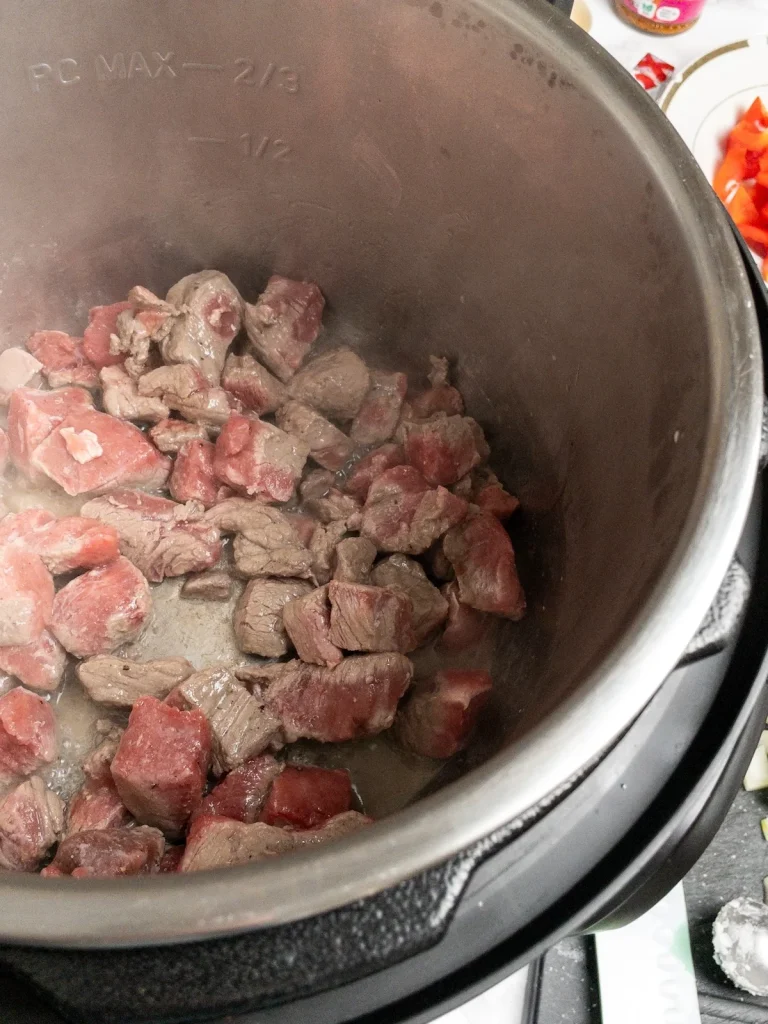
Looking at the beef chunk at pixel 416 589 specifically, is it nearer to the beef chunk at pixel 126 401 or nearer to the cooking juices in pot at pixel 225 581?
the cooking juices in pot at pixel 225 581

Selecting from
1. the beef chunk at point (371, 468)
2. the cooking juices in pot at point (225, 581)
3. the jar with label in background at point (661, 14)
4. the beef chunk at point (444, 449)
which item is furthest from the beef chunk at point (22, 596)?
the jar with label in background at point (661, 14)

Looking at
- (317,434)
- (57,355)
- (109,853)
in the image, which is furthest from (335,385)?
(109,853)

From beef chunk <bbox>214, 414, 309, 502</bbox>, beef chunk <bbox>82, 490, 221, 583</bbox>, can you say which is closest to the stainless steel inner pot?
beef chunk <bbox>214, 414, 309, 502</bbox>

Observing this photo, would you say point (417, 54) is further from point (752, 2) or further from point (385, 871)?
point (752, 2)

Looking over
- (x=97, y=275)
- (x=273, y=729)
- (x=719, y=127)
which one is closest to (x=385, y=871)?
(x=273, y=729)

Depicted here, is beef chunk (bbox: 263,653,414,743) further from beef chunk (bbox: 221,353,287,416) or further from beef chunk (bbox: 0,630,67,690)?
beef chunk (bbox: 221,353,287,416)

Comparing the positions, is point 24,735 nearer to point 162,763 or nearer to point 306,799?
point 162,763
